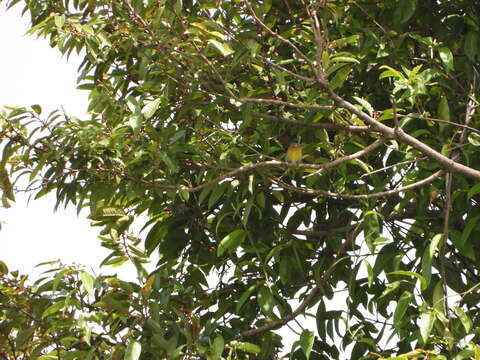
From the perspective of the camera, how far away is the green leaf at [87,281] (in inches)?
105

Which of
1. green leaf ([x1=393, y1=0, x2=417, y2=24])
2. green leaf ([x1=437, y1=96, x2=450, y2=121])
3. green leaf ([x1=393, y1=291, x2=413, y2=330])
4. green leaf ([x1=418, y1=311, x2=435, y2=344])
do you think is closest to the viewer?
green leaf ([x1=418, y1=311, x2=435, y2=344])

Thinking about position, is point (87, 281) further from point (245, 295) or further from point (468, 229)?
point (468, 229)

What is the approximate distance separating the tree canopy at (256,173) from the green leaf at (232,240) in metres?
0.02

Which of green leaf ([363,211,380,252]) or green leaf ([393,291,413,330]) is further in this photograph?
green leaf ([363,211,380,252])

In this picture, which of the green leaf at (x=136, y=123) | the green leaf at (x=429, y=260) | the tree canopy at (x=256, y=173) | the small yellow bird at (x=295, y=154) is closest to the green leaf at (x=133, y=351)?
the tree canopy at (x=256, y=173)

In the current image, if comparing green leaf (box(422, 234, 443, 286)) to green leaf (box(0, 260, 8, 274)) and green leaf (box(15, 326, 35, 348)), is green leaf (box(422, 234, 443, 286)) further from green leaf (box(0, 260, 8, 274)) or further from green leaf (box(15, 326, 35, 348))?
green leaf (box(0, 260, 8, 274))

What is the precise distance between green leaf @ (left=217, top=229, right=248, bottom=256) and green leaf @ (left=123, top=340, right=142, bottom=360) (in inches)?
21.4

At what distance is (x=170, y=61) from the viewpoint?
2.96 meters

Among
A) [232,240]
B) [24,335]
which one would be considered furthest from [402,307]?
[24,335]

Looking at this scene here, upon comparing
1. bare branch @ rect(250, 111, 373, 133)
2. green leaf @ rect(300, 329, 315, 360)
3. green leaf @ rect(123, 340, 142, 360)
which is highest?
bare branch @ rect(250, 111, 373, 133)

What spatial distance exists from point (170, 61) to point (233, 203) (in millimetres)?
646

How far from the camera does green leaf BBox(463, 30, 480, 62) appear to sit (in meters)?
3.05

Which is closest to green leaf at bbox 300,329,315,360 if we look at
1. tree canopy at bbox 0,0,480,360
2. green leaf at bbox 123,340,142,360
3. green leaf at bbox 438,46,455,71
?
tree canopy at bbox 0,0,480,360

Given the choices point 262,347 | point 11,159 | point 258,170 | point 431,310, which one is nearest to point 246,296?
point 262,347
